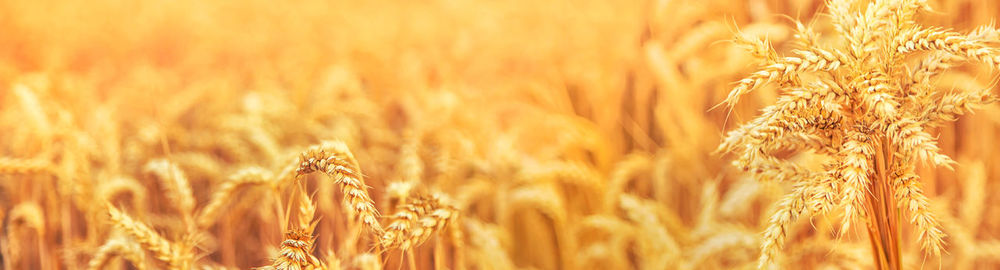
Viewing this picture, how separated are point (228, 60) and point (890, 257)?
3568 mm

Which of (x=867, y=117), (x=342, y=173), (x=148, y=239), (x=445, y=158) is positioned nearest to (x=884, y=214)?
(x=867, y=117)

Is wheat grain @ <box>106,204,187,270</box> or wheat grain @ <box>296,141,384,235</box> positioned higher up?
wheat grain @ <box>106,204,187,270</box>

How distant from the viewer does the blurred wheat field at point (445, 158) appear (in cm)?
129

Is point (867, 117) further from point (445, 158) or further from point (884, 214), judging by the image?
point (445, 158)

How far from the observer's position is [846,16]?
2.53 ft

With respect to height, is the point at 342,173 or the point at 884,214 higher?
the point at 342,173

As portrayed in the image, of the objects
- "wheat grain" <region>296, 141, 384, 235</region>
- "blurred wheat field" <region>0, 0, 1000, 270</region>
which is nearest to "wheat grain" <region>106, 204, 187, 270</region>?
"blurred wheat field" <region>0, 0, 1000, 270</region>

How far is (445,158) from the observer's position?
69.4 inches

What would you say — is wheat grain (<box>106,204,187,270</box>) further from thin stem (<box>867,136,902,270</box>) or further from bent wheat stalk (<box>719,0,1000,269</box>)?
thin stem (<box>867,136,902,270</box>)

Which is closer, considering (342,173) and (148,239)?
(342,173)

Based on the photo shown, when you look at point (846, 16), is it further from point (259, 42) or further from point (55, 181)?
point (259, 42)

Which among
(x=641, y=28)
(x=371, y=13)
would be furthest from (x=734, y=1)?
(x=371, y=13)

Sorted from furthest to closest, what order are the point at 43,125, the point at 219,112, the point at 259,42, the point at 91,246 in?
the point at 259,42
the point at 219,112
the point at 43,125
the point at 91,246

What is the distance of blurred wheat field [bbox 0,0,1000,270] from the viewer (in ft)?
4.23
